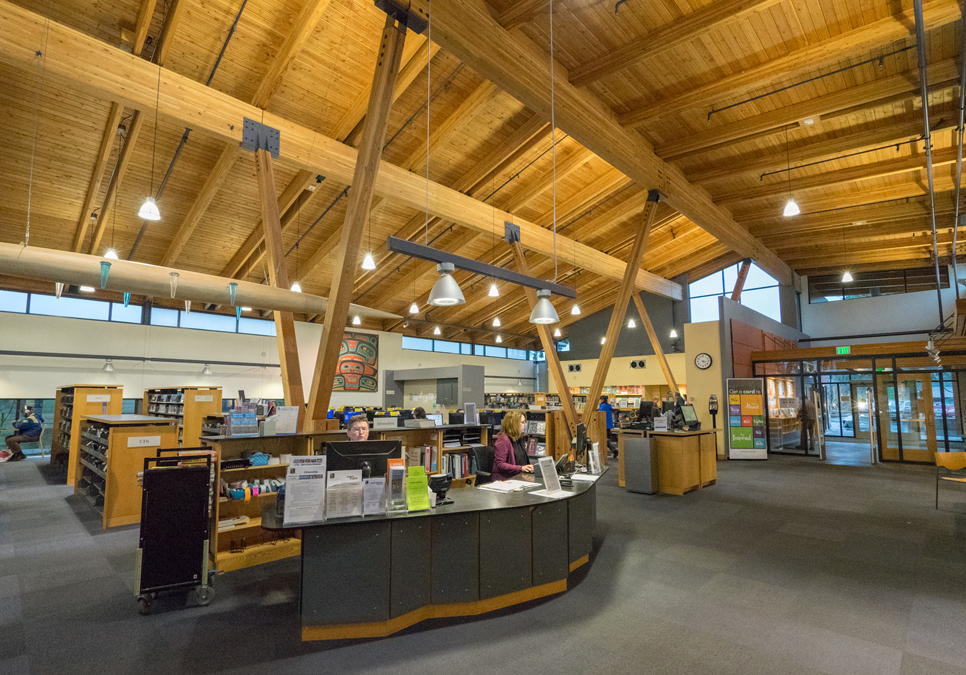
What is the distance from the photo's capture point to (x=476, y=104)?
796 centimetres

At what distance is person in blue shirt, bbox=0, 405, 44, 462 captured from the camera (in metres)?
11.1

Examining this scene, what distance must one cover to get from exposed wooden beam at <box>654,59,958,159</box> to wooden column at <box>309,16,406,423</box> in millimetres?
5346

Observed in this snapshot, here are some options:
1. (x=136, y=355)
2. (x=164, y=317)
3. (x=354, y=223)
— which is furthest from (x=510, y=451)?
(x=164, y=317)

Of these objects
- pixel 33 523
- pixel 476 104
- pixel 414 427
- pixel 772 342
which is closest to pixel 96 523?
pixel 33 523

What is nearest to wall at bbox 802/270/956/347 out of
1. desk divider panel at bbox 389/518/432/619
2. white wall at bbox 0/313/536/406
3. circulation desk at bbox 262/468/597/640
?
white wall at bbox 0/313/536/406

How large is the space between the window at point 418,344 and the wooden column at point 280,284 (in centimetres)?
1285

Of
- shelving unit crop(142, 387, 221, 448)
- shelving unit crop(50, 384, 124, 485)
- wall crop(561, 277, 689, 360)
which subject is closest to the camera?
shelving unit crop(50, 384, 124, 485)

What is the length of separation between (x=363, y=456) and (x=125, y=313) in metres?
13.5

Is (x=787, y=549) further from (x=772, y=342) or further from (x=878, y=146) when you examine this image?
(x=772, y=342)

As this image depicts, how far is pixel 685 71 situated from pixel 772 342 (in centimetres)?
1085

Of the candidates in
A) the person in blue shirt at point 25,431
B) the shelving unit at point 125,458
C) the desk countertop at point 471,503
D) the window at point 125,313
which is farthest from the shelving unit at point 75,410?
the desk countertop at point 471,503

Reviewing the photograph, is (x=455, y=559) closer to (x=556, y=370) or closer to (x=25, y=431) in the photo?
(x=556, y=370)

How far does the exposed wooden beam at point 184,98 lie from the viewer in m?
5.29

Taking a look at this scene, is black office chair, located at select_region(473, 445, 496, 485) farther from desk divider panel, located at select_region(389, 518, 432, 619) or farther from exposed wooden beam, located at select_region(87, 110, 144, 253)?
exposed wooden beam, located at select_region(87, 110, 144, 253)
